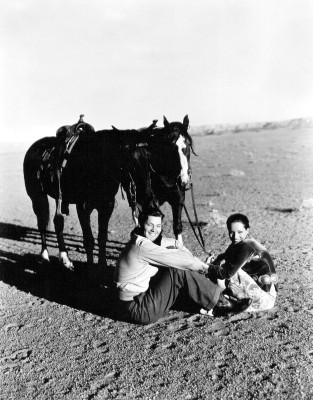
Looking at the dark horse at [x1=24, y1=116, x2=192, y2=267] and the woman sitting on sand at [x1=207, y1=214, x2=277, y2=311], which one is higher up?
the dark horse at [x1=24, y1=116, x2=192, y2=267]

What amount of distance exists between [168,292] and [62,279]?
255 centimetres

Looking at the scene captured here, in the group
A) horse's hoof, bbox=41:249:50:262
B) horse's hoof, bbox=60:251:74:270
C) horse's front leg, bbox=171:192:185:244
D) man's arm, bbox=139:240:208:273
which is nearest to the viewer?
man's arm, bbox=139:240:208:273

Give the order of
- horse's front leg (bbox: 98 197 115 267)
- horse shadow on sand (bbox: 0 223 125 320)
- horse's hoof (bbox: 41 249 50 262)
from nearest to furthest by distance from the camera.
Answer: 1. horse shadow on sand (bbox: 0 223 125 320)
2. horse's front leg (bbox: 98 197 115 267)
3. horse's hoof (bbox: 41 249 50 262)

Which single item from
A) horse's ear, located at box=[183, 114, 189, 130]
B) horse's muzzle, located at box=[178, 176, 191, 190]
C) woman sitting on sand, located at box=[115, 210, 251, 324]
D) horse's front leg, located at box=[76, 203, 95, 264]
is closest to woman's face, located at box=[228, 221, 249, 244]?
woman sitting on sand, located at box=[115, 210, 251, 324]

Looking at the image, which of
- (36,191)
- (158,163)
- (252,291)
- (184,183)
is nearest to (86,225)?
(158,163)

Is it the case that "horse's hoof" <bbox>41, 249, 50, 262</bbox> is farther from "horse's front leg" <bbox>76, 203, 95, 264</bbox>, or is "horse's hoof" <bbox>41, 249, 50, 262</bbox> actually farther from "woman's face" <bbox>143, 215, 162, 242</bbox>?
"woman's face" <bbox>143, 215, 162, 242</bbox>

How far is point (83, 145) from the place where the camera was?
251 inches

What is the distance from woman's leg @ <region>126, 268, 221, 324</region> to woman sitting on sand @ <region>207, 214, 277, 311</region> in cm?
15

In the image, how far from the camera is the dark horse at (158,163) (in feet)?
19.4

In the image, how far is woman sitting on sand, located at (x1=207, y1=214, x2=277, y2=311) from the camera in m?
4.28

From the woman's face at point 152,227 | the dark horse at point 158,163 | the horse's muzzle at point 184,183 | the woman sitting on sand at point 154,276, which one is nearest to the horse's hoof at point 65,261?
the dark horse at point 158,163

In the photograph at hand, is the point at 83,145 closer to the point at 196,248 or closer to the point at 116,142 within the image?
the point at 116,142

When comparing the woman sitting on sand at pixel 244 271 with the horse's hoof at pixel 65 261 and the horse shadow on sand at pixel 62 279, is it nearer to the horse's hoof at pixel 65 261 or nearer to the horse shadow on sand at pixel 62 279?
the horse shadow on sand at pixel 62 279

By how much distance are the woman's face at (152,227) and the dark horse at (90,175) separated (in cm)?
181
